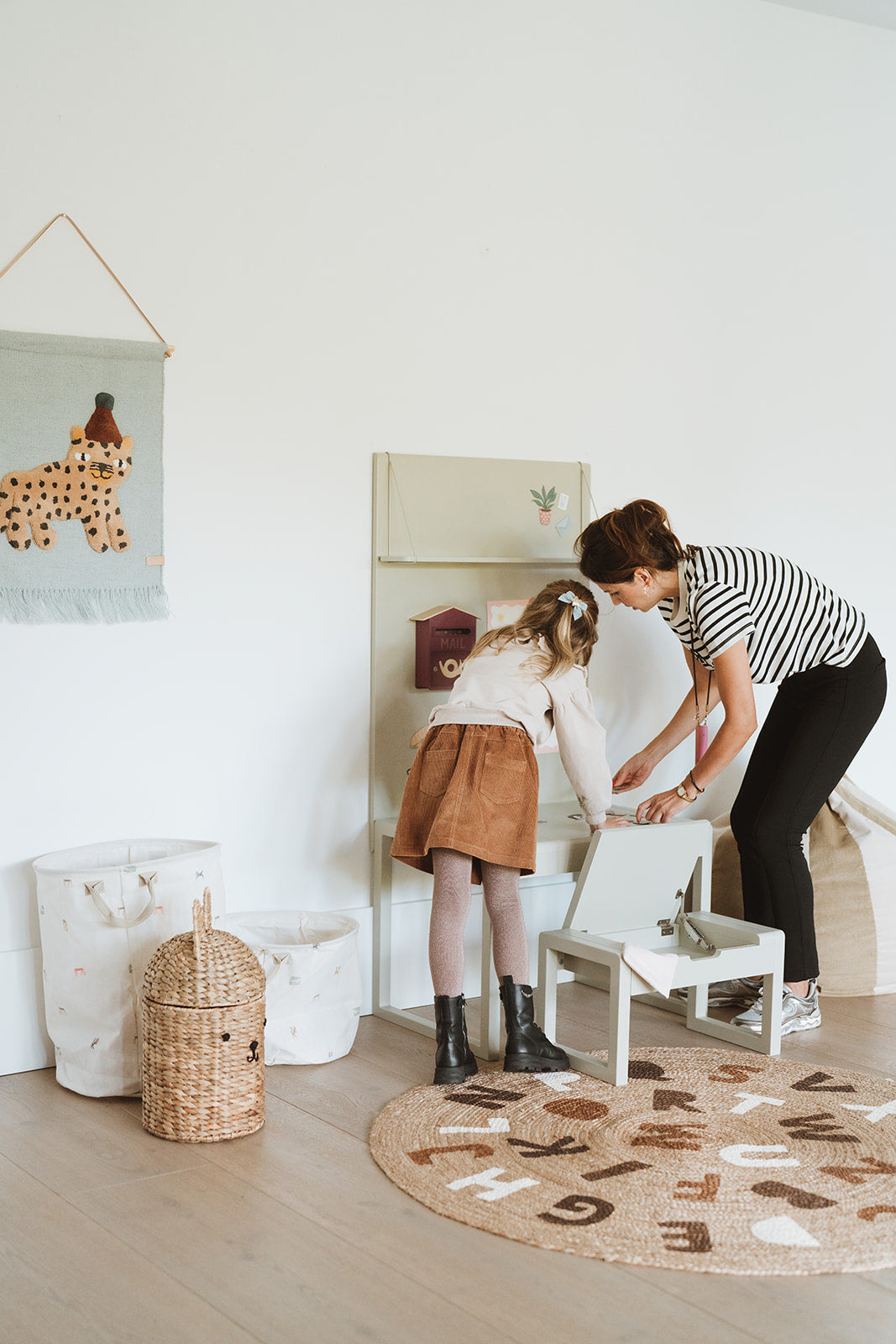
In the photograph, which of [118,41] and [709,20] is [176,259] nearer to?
[118,41]

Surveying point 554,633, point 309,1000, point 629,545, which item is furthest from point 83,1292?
point 629,545

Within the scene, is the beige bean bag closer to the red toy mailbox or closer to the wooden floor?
the red toy mailbox

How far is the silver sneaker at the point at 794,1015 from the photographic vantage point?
9.23ft

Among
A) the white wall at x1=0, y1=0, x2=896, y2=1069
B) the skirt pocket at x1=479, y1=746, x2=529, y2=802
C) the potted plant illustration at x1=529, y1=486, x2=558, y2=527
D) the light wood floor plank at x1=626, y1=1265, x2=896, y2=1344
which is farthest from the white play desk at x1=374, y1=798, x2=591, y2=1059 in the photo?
the light wood floor plank at x1=626, y1=1265, x2=896, y2=1344

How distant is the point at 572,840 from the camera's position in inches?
107

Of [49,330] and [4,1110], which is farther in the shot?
[49,330]

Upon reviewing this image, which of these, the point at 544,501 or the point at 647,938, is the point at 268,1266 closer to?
the point at 647,938

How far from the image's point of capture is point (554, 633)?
2570 mm

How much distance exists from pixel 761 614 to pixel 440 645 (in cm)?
73

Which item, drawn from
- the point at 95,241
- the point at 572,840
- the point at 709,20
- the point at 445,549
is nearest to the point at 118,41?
the point at 95,241

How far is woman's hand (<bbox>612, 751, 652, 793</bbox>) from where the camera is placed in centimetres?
298

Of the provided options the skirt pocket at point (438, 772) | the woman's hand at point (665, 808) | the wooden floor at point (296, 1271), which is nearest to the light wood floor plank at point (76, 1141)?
the wooden floor at point (296, 1271)

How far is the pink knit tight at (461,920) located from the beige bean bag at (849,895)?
3.10ft

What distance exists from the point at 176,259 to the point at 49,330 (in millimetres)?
305
